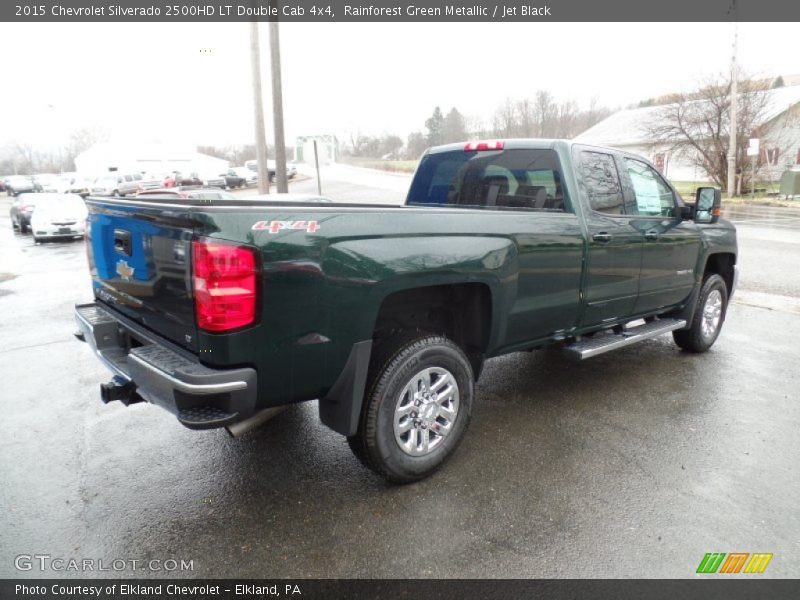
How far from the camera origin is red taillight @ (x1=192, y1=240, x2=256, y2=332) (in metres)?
2.48

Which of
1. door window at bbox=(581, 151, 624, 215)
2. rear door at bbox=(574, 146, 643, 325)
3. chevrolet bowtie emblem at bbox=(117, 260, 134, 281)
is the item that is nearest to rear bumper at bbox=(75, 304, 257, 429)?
chevrolet bowtie emblem at bbox=(117, 260, 134, 281)

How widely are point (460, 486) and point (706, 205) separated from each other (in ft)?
11.8

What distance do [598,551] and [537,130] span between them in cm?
6886

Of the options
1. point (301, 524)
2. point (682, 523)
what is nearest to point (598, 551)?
point (682, 523)

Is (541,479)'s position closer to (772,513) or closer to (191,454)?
(772,513)

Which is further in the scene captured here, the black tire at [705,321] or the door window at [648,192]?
the black tire at [705,321]

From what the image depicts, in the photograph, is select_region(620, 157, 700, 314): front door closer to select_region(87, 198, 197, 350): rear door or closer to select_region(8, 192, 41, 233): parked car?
select_region(87, 198, 197, 350): rear door

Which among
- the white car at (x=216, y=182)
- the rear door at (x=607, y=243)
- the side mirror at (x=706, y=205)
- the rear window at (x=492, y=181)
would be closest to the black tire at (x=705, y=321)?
the side mirror at (x=706, y=205)

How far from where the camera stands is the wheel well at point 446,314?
3.40m

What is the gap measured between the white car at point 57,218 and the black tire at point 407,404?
16844 millimetres

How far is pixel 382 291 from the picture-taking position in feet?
9.76

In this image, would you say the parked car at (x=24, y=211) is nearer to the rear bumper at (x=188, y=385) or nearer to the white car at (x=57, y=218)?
the white car at (x=57, y=218)

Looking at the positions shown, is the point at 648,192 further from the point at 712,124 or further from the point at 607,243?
the point at 712,124

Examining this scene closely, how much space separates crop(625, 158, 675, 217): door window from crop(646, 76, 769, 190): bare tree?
3212 cm
